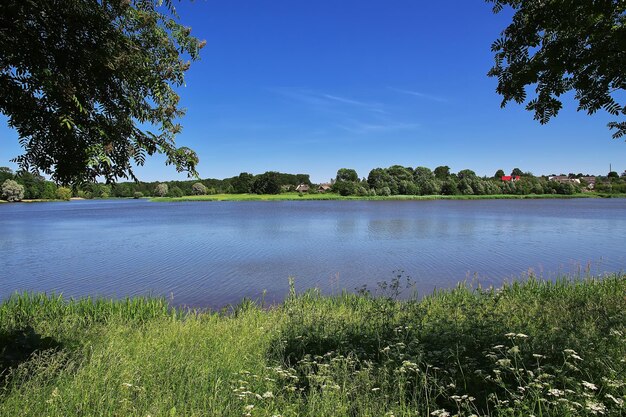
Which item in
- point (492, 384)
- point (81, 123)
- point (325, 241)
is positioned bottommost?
point (325, 241)

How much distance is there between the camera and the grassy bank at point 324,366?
3.78 m

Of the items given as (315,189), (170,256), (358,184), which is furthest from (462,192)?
(170,256)

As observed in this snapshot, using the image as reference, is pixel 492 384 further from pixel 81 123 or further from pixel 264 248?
pixel 264 248

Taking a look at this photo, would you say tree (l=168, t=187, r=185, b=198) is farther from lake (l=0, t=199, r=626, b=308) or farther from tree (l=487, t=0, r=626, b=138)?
tree (l=487, t=0, r=626, b=138)

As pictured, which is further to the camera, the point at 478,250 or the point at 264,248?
the point at 264,248

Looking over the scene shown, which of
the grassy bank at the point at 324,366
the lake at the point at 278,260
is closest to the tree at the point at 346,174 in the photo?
the lake at the point at 278,260

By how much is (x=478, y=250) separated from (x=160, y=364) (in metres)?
22.3

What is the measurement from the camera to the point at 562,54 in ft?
16.1

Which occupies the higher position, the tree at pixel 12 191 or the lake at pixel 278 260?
the tree at pixel 12 191

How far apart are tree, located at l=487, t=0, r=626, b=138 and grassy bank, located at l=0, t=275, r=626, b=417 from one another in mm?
3305

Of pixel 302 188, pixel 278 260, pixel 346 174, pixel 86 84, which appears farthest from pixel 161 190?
pixel 86 84

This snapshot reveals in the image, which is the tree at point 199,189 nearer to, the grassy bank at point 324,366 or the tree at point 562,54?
the grassy bank at point 324,366

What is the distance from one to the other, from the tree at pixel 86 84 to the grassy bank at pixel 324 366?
244 cm

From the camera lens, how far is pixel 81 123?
391 centimetres
